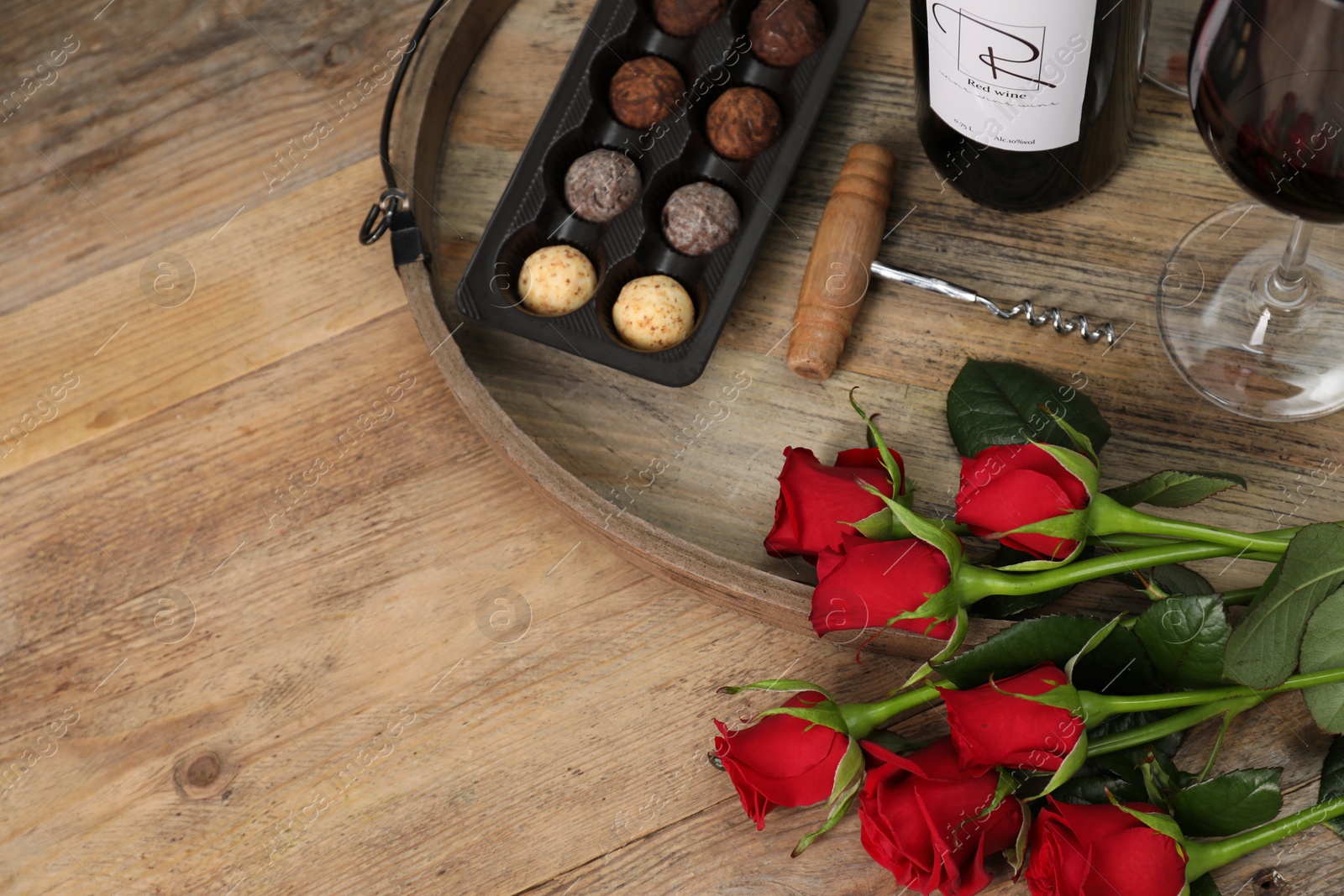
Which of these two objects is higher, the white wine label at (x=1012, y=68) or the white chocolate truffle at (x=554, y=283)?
the white wine label at (x=1012, y=68)

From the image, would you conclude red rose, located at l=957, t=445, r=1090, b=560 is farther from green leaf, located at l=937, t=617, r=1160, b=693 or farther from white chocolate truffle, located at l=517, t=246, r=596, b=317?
white chocolate truffle, located at l=517, t=246, r=596, b=317

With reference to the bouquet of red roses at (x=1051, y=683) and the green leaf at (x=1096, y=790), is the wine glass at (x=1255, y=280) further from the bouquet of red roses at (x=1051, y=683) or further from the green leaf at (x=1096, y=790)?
the green leaf at (x=1096, y=790)

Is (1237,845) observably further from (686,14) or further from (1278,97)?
(686,14)

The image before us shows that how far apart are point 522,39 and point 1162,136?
47 centimetres

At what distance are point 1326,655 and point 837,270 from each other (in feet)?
1.12

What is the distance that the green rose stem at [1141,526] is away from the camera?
490mm

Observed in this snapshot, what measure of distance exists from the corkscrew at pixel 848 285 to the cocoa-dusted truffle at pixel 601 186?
0.45 ft

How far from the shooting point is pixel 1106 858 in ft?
1.46

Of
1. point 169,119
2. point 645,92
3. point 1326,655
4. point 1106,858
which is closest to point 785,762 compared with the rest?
point 1106,858

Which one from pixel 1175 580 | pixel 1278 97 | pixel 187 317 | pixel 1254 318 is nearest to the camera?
pixel 1278 97

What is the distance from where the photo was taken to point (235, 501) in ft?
2.44

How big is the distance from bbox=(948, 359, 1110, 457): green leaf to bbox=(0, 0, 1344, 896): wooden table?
0.15 metres

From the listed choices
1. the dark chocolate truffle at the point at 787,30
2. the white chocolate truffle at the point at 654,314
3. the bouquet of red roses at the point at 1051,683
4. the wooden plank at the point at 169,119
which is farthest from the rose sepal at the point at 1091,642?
the wooden plank at the point at 169,119

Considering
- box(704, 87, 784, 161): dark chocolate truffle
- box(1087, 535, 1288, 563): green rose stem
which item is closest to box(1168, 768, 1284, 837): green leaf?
box(1087, 535, 1288, 563): green rose stem
